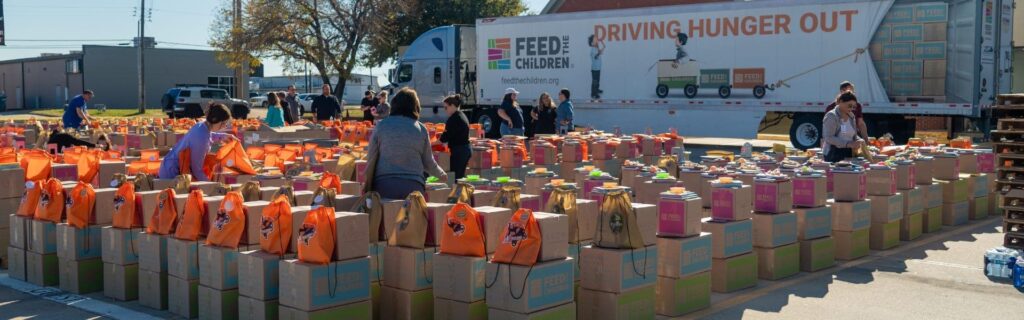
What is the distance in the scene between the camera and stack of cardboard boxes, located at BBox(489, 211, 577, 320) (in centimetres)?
646

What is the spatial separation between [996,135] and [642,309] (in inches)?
186

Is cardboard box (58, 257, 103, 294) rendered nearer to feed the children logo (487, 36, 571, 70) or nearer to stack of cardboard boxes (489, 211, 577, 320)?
stack of cardboard boxes (489, 211, 577, 320)

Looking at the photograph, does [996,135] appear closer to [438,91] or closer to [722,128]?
[722,128]

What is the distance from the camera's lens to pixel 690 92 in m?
25.0

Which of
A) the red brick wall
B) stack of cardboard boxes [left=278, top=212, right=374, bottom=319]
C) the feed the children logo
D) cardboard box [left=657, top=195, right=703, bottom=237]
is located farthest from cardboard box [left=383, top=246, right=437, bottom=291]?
the red brick wall

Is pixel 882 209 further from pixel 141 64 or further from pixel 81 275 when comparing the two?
pixel 141 64

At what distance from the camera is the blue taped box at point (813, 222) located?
368 inches

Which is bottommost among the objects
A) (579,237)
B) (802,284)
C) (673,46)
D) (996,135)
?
(802,284)

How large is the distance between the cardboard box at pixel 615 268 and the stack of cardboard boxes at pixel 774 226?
6.78 feet

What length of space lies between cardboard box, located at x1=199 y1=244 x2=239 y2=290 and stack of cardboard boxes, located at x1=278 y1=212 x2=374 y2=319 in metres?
0.50

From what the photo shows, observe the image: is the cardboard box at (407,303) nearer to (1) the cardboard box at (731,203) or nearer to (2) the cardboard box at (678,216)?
(2) the cardboard box at (678,216)

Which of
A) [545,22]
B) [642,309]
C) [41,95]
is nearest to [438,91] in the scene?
[545,22]

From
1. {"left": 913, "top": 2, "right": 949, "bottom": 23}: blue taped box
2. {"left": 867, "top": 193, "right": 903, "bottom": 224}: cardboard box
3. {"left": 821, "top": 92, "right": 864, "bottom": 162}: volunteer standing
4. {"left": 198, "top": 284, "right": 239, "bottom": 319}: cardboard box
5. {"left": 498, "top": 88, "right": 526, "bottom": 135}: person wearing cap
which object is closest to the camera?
{"left": 198, "top": 284, "right": 239, "bottom": 319}: cardboard box

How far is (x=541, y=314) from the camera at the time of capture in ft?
21.4
